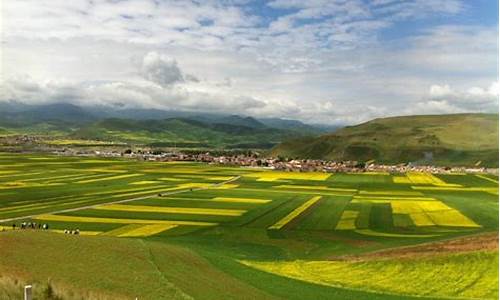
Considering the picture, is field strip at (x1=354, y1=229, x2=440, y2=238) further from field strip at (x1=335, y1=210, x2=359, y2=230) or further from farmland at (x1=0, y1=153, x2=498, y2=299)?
field strip at (x1=335, y1=210, x2=359, y2=230)

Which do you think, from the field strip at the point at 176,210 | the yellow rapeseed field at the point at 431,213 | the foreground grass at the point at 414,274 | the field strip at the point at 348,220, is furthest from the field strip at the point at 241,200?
the foreground grass at the point at 414,274

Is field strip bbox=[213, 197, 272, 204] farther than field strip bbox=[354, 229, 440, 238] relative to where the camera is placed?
Yes

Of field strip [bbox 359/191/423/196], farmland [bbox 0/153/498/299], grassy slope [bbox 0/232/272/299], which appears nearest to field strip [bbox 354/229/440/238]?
farmland [bbox 0/153/498/299]

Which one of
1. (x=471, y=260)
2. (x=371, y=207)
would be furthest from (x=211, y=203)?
(x=471, y=260)

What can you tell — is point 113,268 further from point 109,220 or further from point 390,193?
point 390,193

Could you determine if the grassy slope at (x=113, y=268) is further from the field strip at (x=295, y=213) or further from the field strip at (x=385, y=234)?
the field strip at (x=385, y=234)

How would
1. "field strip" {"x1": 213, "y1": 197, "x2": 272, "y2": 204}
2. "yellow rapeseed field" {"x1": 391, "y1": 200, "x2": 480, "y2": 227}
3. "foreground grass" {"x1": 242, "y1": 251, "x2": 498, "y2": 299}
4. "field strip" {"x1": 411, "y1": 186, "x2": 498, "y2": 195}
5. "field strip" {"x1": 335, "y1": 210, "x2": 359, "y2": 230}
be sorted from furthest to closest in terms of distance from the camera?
"field strip" {"x1": 411, "y1": 186, "x2": 498, "y2": 195} → "field strip" {"x1": 213, "y1": 197, "x2": 272, "y2": 204} → "yellow rapeseed field" {"x1": 391, "y1": 200, "x2": 480, "y2": 227} → "field strip" {"x1": 335, "y1": 210, "x2": 359, "y2": 230} → "foreground grass" {"x1": 242, "y1": 251, "x2": 498, "y2": 299}
